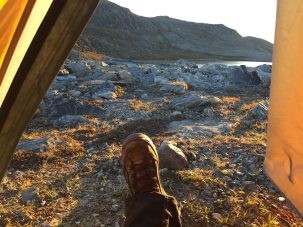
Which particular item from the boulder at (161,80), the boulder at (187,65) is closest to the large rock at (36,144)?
the boulder at (161,80)

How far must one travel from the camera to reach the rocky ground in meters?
3.77

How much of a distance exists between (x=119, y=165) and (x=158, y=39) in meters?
68.5

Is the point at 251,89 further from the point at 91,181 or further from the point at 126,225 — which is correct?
the point at 126,225

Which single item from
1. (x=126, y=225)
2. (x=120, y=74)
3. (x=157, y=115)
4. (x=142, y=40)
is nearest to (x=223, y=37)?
(x=142, y=40)

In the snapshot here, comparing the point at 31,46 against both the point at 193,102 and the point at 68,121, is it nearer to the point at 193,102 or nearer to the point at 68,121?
the point at 68,121

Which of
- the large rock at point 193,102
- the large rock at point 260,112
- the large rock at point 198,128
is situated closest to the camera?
the large rock at point 198,128

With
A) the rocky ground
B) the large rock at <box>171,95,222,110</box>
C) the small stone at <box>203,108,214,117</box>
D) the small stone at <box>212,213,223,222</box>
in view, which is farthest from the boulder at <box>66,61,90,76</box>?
the small stone at <box>212,213,223,222</box>

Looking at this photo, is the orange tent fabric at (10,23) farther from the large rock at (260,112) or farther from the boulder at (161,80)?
the boulder at (161,80)

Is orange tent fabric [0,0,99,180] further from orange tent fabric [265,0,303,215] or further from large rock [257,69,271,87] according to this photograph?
large rock [257,69,271,87]

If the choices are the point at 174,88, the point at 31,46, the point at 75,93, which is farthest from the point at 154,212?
the point at 174,88

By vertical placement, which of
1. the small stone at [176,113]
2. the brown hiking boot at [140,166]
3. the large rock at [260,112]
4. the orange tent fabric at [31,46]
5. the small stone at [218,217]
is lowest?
the small stone at [176,113]

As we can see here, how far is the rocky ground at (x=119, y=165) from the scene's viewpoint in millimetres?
3768

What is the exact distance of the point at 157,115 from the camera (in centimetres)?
853

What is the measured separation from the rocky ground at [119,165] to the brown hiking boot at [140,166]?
0.92 m
